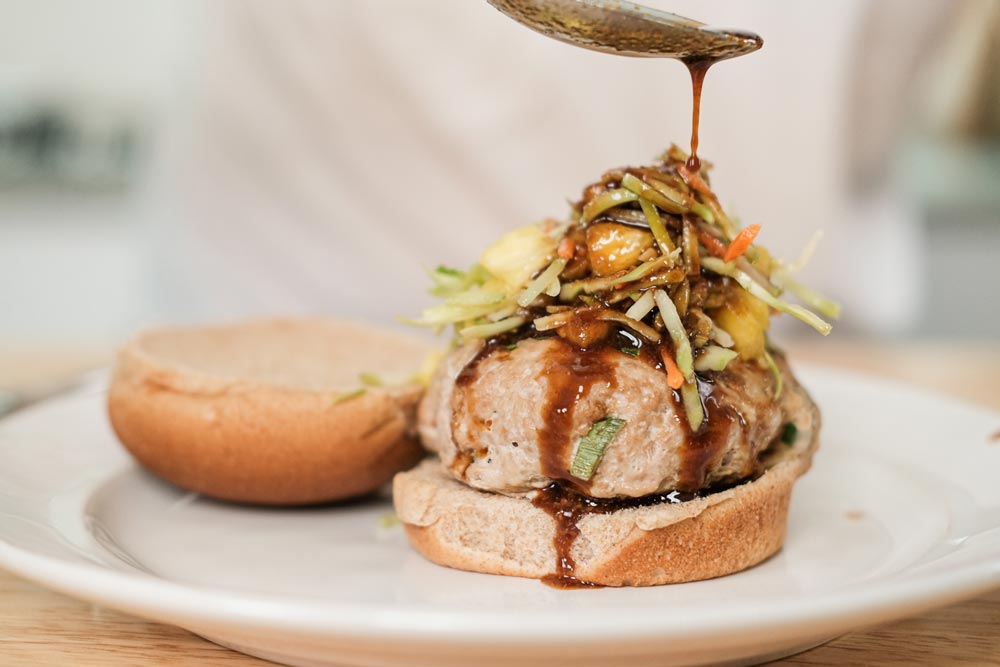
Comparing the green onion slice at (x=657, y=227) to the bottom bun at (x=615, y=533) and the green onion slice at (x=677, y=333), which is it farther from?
the bottom bun at (x=615, y=533)

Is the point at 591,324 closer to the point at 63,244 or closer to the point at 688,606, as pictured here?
the point at 688,606

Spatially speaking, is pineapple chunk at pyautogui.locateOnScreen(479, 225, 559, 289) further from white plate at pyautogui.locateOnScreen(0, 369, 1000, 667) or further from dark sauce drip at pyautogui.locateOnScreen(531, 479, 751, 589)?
white plate at pyautogui.locateOnScreen(0, 369, 1000, 667)

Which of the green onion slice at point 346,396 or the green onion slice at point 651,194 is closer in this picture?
the green onion slice at point 651,194

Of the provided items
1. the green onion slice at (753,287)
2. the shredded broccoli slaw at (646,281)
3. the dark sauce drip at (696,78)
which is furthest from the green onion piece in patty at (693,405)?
the dark sauce drip at (696,78)

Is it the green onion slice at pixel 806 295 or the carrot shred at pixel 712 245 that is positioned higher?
the carrot shred at pixel 712 245

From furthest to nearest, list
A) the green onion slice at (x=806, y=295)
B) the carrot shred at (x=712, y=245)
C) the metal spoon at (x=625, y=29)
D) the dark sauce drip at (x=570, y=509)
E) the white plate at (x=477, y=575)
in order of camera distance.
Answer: the green onion slice at (x=806, y=295) < the carrot shred at (x=712, y=245) < the dark sauce drip at (x=570, y=509) < the metal spoon at (x=625, y=29) < the white plate at (x=477, y=575)

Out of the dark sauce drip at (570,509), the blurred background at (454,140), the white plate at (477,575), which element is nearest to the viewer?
the white plate at (477,575)

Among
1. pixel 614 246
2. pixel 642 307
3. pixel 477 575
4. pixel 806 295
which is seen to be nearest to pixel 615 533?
pixel 477 575

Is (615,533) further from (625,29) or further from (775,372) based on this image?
(625,29)
